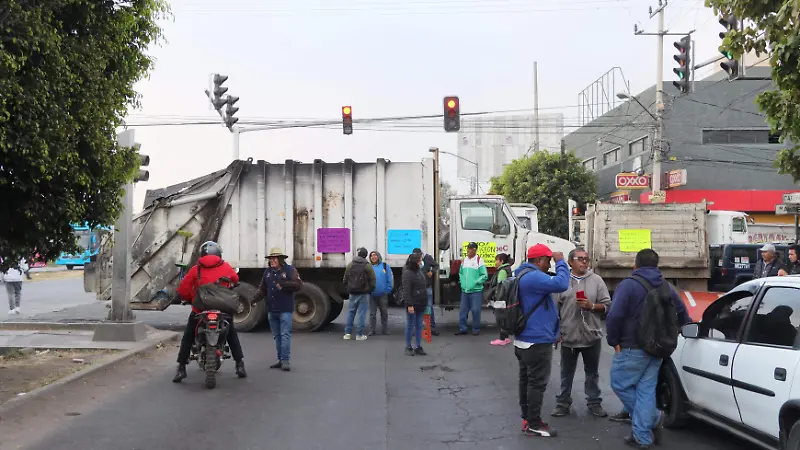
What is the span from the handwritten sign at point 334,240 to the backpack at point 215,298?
5.26 meters

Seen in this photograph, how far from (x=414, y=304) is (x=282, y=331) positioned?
2352mm

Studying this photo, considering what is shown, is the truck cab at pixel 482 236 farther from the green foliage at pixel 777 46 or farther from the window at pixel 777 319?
the window at pixel 777 319

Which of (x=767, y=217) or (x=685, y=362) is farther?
(x=767, y=217)

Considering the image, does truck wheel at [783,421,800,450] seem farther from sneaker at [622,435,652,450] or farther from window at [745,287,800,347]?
sneaker at [622,435,652,450]

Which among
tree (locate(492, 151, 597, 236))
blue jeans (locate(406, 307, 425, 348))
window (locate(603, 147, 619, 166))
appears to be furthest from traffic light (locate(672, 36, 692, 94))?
window (locate(603, 147, 619, 166))

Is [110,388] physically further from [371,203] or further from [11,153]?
[371,203]

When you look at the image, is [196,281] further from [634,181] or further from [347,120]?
[634,181]

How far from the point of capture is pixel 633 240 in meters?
15.9

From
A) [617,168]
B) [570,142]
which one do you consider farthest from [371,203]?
[570,142]

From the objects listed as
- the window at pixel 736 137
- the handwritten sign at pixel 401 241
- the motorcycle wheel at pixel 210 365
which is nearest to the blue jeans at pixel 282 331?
the motorcycle wheel at pixel 210 365

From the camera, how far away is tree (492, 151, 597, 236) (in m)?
38.4

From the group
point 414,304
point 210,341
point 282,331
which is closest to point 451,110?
point 414,304

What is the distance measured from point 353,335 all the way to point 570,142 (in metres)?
37.0

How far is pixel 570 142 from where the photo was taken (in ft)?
157
